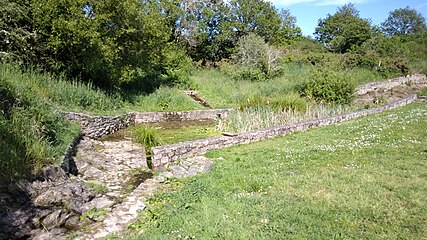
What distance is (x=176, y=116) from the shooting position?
14070 mm

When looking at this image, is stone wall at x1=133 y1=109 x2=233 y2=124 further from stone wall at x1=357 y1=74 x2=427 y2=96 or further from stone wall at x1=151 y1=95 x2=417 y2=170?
stone wall at x1=357 y1=74 x2=427 y2=96

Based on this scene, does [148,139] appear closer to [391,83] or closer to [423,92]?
[423,92]

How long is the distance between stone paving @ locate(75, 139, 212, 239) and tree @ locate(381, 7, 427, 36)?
241 feet

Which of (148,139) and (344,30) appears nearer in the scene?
(148,139)

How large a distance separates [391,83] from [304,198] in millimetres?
23809

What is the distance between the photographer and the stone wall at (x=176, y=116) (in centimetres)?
1325

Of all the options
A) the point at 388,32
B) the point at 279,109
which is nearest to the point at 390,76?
the point at 279,109

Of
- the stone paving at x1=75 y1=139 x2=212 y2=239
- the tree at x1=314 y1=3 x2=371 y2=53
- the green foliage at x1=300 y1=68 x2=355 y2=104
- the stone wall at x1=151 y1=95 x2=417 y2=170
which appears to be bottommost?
the stone paving at x1=75 y1=139 x2=212 y2=239

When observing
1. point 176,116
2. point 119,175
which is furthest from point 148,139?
point 176,116

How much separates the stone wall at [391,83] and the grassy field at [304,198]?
51.7ft

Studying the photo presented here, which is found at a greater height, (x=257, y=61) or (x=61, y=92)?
(x=257, y=61)

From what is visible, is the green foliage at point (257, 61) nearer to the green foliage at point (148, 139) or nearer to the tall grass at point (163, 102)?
the tall grass at point (163, 102)

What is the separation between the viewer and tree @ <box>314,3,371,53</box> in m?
38.5

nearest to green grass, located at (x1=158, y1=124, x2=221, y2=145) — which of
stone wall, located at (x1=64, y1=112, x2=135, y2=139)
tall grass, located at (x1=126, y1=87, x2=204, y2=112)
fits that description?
stone wall, located at (x1=64, y1=112, x2=135, y2=139)
